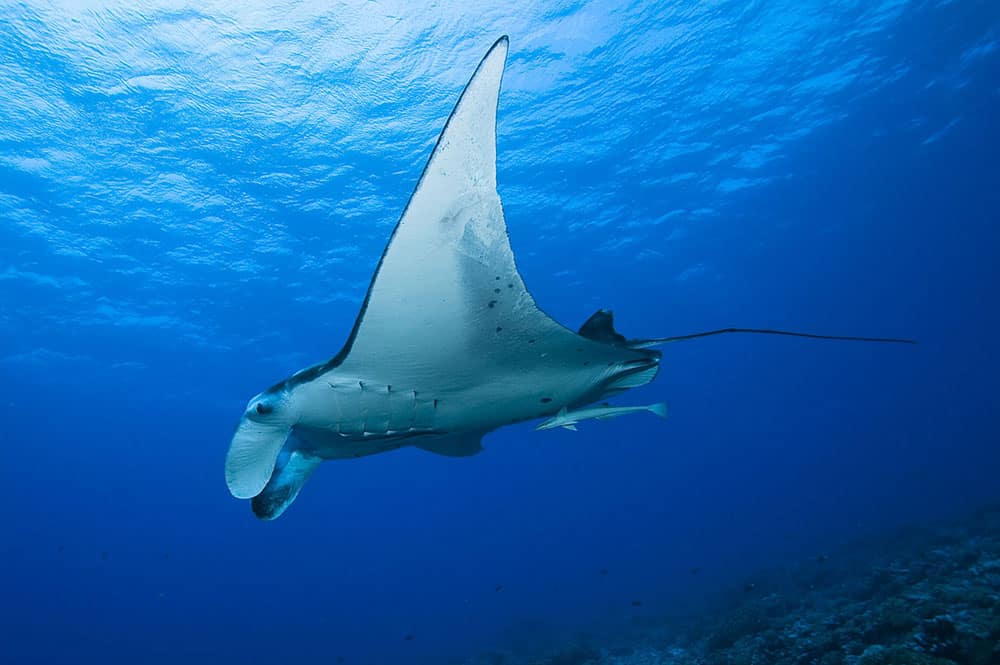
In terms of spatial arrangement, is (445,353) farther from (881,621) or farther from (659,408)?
(881,621)

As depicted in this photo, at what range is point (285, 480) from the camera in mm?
3969

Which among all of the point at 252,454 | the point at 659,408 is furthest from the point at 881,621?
the point at 252,454

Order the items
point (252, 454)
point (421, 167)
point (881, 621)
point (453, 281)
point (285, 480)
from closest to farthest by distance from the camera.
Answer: point (453, 281), point (252, 454), point (285, 480), point (881, 621), point (421, 167)

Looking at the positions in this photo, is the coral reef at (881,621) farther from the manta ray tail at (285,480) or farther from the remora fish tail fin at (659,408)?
the manta ray tail at (285,480)

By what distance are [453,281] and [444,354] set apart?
0.54 meters

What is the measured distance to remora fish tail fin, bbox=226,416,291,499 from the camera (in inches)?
124

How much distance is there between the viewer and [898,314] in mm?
39188

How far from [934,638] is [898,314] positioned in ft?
143

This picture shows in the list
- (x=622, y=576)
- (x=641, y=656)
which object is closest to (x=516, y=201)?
(x=641, y=656)

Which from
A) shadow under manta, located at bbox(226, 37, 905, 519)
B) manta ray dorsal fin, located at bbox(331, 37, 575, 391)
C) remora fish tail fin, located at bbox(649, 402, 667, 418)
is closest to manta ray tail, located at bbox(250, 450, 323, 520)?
shadow under manta, located at bbox(226, 37, 905, 519)

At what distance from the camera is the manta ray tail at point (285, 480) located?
3.82m

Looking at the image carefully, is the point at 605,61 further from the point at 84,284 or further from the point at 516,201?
the point at 84,284

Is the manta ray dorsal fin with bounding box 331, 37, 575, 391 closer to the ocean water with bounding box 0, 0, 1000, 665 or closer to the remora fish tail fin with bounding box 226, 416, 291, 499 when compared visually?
the remora fish tail fin with bounding box 226, 416, 291, 499

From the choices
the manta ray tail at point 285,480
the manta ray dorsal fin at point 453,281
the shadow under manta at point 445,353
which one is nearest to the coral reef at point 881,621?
the shadow under manta at point 445,353
